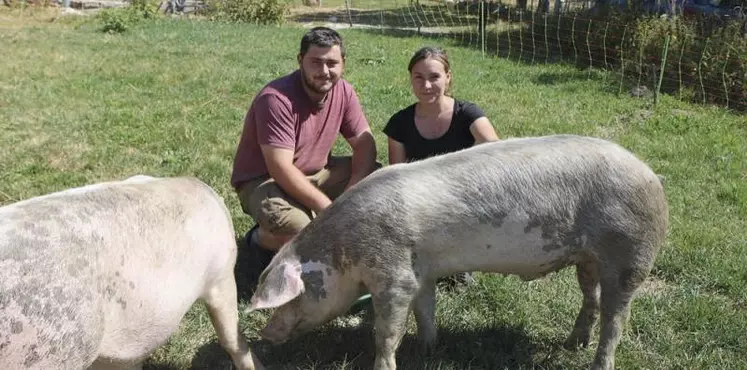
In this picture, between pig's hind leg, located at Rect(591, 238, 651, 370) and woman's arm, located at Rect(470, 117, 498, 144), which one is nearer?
pig's hind leg, located at Rect(591, 238, 651, 370)

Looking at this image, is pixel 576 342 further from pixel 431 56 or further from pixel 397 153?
pixel 431 56

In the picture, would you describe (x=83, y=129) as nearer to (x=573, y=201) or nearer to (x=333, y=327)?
(x=333, y=327)

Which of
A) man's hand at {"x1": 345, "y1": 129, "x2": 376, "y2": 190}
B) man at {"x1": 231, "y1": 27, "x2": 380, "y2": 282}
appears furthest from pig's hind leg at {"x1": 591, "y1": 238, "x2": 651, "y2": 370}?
man's hand at {"x1": 345, "y1": 129, "x2": 376, "y2": 190}

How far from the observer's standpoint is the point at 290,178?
3.76 metres

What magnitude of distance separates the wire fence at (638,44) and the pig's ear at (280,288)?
23.2 ft

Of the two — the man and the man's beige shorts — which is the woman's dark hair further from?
the man's beige shorts

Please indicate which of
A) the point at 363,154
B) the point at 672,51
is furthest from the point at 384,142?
the point at 672,51

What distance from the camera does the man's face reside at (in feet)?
12.4

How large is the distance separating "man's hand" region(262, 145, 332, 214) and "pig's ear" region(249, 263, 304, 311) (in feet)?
2.67

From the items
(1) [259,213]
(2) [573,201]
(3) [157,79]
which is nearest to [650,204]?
(2) [573,201]

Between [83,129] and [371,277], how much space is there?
5.20 metres

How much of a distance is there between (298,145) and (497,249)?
1611 mm

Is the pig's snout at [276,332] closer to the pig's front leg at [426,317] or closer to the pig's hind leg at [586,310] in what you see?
the pig's front leg at [426,317]

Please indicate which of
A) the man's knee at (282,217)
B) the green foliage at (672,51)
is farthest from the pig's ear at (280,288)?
the green foliage at (672,51)
